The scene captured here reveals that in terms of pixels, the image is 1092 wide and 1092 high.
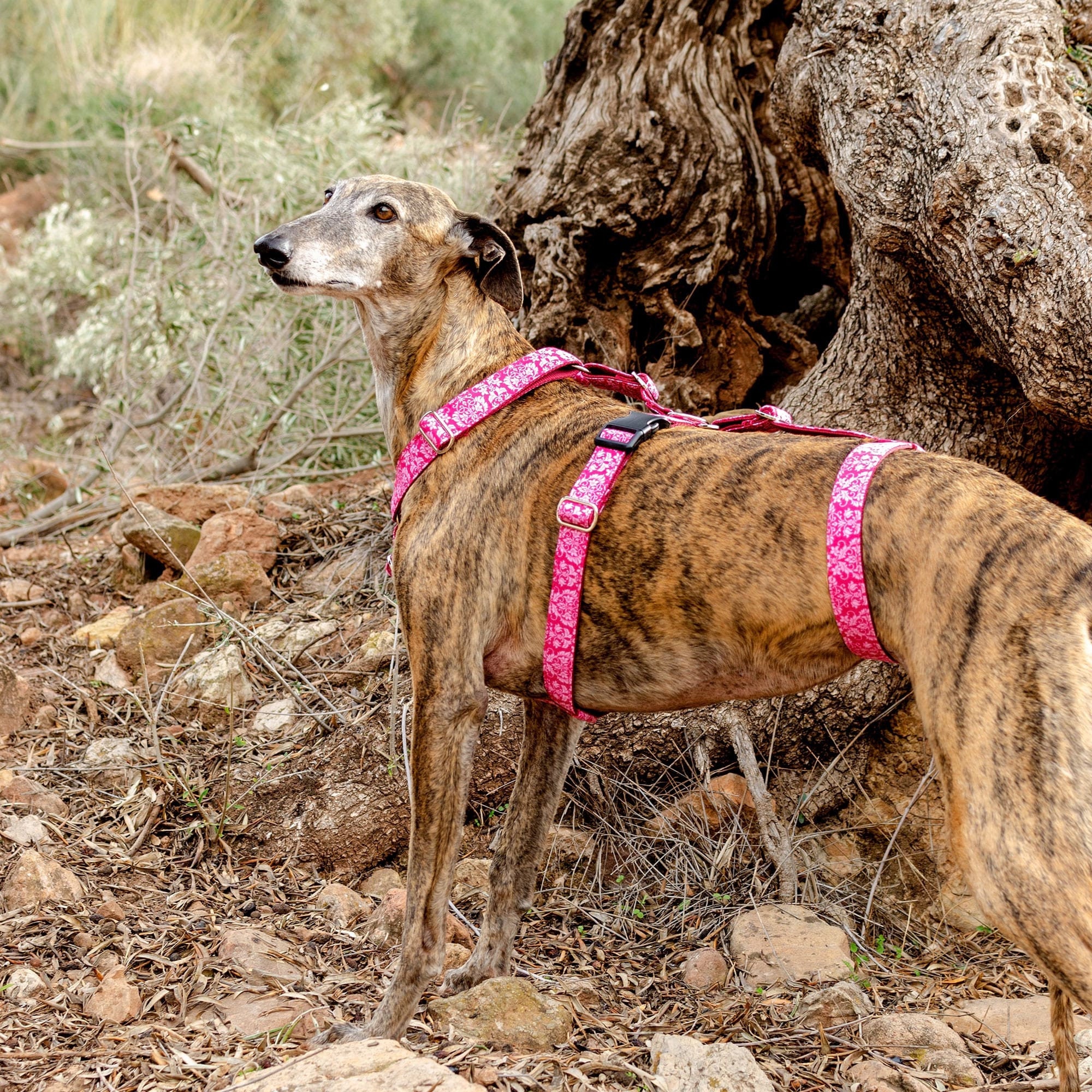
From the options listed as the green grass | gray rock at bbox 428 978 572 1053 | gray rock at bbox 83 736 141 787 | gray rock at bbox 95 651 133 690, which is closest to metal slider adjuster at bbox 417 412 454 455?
gray rock at bbox 428 978 572 1053

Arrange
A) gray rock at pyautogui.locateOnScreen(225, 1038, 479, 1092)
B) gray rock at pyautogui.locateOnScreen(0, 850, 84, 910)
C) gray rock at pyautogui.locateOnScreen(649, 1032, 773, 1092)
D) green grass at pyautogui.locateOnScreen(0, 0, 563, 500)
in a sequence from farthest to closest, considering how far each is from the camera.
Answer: green grass at pyautogui.locateOnScreen(0, 0, 563, 500)
gray rock at pyautogui.locateOnScreen(0, 850, 84, 910)
gray rock at pyautogui.locateOnScreen(649, 1032, 773, 1092)
gray rock at pyautogui.locateOnScreen(225, 1038, 479, 1092)

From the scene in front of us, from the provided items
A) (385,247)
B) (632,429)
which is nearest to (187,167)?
(385,247)

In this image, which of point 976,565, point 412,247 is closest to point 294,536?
point 412,247

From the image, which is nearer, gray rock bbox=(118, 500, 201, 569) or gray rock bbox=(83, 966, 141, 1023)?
gray rock bbox=(83, 966, 141, 1023)

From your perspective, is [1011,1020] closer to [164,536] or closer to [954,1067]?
[954,1067]

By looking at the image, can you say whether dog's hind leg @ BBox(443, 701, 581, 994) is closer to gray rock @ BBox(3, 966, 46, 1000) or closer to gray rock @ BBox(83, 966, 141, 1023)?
gray rock @ BBox(83, 966, 141, 1023)

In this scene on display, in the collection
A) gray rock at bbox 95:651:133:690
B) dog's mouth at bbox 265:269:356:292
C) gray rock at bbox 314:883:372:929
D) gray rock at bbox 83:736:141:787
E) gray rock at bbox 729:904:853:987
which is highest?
dog's mouth at bbox 265:269:356:292

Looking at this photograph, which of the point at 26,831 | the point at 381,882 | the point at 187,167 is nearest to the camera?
the point at 26,831

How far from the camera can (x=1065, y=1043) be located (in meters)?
2.56

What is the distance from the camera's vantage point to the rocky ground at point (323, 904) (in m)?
2.86

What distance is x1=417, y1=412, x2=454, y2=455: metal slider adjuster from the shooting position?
3.07 m

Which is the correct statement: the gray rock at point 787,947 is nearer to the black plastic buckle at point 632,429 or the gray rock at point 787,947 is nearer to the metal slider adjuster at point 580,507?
the metal slider adjuster at point 580,507

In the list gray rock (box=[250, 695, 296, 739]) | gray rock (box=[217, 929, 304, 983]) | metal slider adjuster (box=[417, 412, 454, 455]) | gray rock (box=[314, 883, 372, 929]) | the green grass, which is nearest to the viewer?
metal slider adjuster (box=[417, 412, 454, 455])

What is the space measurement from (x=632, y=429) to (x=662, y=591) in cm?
45
